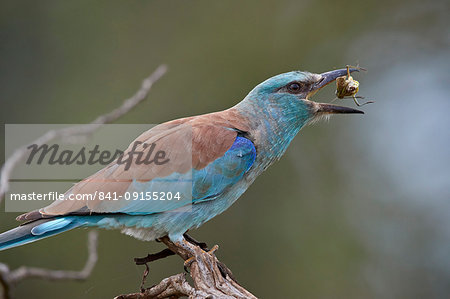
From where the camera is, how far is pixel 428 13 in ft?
30.8

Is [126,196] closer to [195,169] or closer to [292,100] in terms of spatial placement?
[195,169]

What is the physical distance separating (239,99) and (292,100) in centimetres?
340

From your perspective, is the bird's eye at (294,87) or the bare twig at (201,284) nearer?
the bare twig at (201,284)

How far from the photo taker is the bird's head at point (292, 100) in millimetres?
4277

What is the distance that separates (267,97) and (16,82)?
14.5 feet

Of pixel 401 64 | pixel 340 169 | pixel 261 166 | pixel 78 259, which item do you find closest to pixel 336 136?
pixel 340 169

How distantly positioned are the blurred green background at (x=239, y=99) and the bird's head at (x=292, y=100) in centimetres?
294

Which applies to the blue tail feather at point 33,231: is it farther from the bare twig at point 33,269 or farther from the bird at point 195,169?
the bare twig at point 33,269

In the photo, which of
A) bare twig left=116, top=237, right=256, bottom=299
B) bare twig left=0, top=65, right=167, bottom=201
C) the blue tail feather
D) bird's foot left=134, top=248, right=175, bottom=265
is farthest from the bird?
bare twig left=0, top=65, right=167, bottom=201

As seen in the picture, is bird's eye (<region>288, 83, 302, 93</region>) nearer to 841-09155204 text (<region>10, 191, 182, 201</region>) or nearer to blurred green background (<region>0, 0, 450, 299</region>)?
841-09155204 text (<region>10, 191, 182, 201</region>)

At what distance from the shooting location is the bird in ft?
12.4

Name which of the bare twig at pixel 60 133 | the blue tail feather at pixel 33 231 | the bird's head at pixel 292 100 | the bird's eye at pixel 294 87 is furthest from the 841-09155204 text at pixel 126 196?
the bird's eye at pixel 294 87

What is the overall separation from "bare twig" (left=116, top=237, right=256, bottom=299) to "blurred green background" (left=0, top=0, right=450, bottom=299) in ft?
10.5

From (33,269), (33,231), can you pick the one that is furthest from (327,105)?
(33,269)
